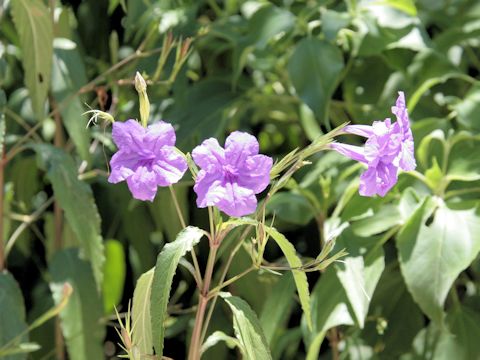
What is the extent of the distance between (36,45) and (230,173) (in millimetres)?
595

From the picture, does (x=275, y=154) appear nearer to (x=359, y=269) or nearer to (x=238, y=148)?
(x=359, y=269)

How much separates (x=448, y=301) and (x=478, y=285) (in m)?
0.06

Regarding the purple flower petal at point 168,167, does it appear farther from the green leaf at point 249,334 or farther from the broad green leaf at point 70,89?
the broad green leaf at point 70,89

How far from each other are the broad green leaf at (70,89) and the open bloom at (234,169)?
0.59 metres

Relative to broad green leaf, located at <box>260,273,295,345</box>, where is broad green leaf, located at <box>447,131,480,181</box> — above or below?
above

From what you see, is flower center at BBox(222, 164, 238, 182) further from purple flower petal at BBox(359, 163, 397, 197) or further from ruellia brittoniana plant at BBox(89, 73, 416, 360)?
purple flower petal at BBox(359, 163, 397, 197)

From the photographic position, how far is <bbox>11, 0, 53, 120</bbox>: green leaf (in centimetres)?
135

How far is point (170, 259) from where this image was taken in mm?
944

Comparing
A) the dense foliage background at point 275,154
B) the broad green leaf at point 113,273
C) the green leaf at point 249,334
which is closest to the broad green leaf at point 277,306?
the dense foliage background at point 275,154

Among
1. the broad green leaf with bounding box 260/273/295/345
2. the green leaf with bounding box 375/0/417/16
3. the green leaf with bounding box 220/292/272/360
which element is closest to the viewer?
the green leaf with bounding box 220/292/272/360

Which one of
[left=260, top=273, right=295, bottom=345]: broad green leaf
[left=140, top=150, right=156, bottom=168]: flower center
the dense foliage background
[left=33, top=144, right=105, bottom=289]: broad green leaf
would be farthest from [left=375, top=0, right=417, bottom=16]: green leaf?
[left=140, top=150, right=156, bottom=168]: flower center

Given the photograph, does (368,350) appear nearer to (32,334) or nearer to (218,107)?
(218,107)

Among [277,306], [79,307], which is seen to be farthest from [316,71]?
[79,307]

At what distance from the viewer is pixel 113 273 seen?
1.89 meters
